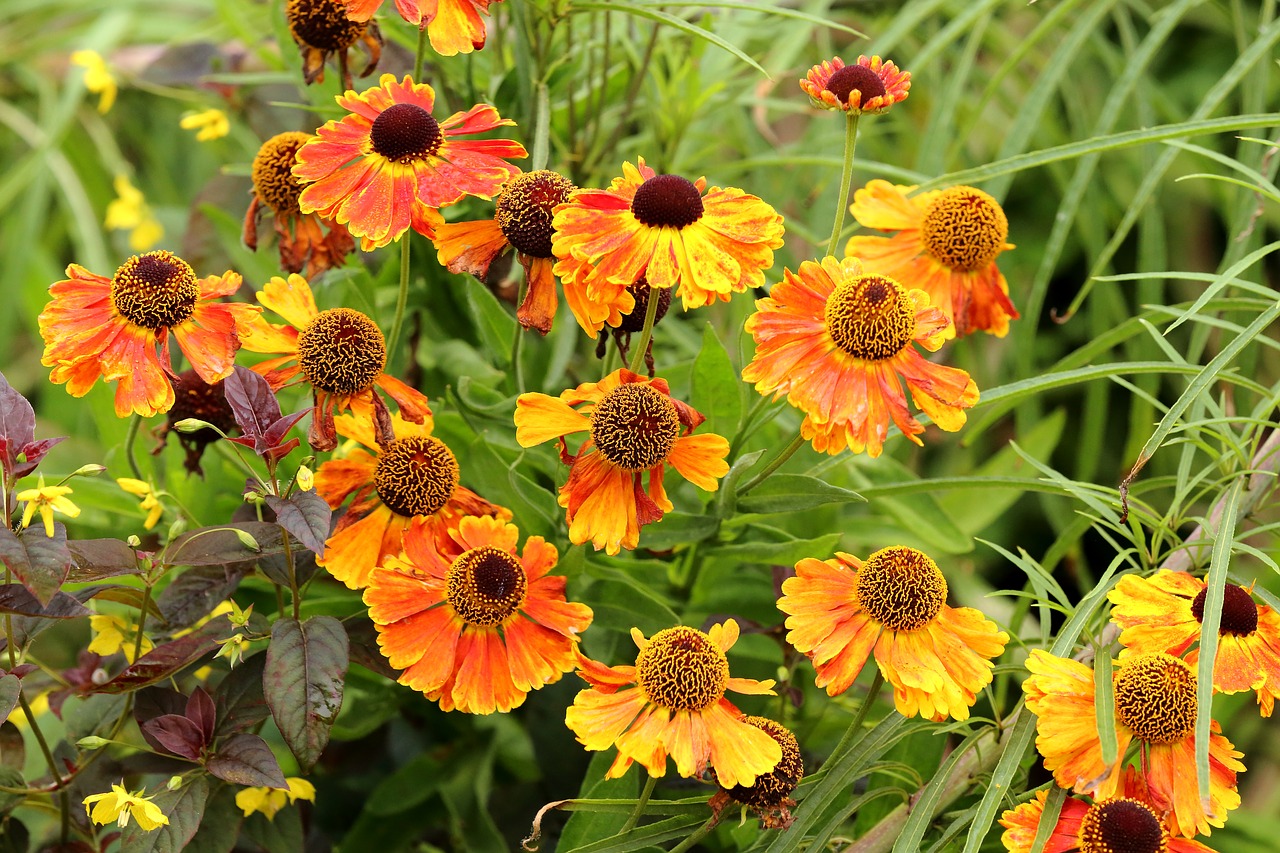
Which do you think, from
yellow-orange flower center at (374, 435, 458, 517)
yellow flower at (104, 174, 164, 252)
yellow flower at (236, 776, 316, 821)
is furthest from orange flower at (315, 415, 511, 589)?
yellow flower at (104, 174, 164, 252)

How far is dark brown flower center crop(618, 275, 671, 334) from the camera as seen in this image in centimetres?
52

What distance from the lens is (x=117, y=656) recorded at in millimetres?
646

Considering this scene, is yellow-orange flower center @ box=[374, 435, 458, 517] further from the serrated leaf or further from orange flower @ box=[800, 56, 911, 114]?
orange flower @ box=[800, 56, 911, 114]

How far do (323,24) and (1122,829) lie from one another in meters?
0.52

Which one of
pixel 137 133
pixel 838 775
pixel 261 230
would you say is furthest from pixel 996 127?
pixel 137 133

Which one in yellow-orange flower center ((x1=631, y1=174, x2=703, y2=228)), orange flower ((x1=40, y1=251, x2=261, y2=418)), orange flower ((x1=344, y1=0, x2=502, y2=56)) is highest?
orange flower ((x1=344, y1=0, x2=502, y2=56))

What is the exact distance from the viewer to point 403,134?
1.72 ft

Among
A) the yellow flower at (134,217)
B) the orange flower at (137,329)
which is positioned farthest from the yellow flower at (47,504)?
the yellow flower at (134,217)

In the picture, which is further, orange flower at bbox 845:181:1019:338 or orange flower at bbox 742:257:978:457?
orange flower at bbox 845:181:1019:338

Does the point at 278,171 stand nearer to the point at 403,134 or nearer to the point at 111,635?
the point at 403,134

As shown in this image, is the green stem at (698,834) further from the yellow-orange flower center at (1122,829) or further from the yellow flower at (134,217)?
the yellow flower at (134,217)

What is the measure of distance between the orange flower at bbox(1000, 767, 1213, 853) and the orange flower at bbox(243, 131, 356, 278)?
0.41 m

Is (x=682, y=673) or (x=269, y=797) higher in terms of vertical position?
(x=682, y=673)

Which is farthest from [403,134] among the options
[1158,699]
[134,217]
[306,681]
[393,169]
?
[134,217]
